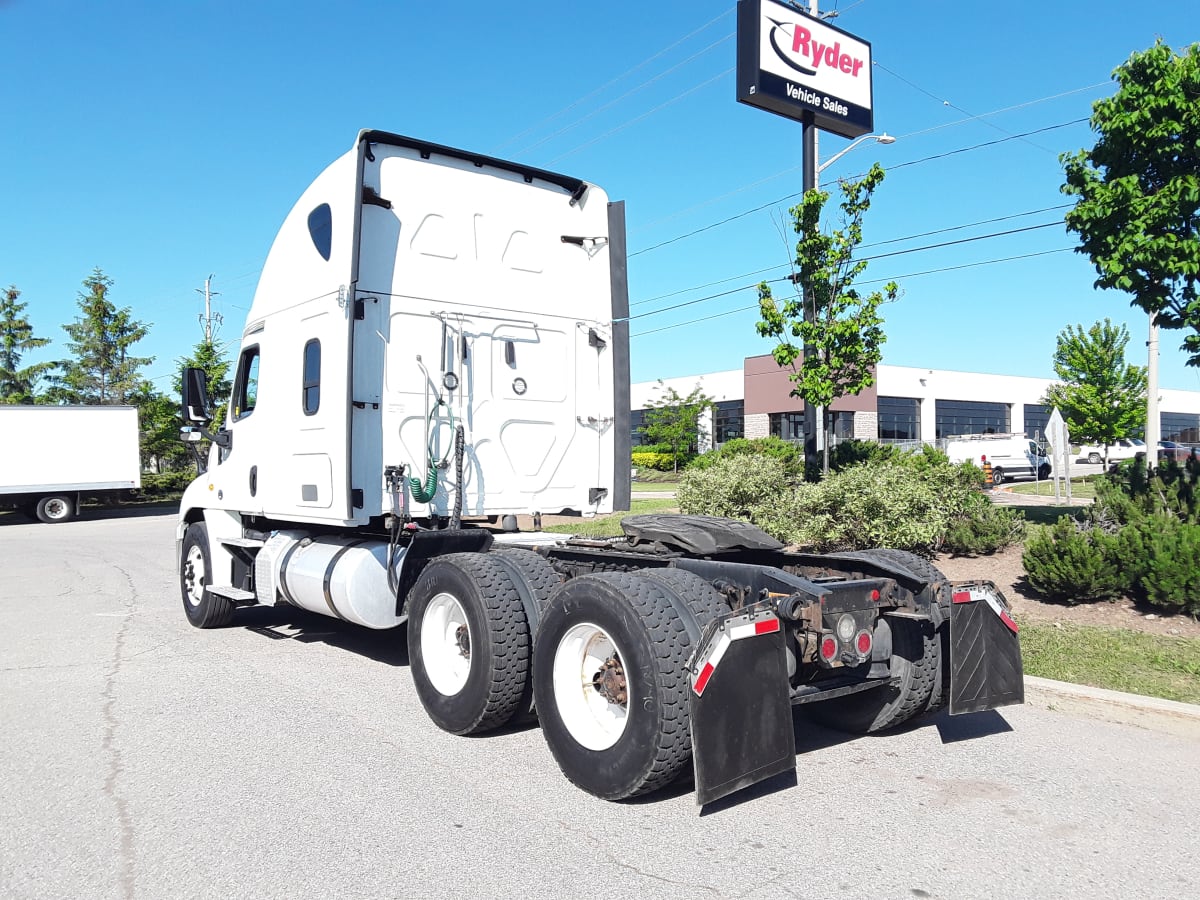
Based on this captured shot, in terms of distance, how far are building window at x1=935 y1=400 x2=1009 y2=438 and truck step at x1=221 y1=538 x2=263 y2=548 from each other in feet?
183

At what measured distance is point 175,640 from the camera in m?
8.72

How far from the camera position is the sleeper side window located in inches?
327

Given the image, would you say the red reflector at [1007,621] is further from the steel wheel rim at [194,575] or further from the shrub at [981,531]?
the steel wheel rim at [194,575]

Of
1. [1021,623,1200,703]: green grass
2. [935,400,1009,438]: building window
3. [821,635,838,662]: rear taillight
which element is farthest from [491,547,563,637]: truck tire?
[935,400,1009,438]: building window

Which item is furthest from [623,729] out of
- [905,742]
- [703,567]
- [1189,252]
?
[1189,252]

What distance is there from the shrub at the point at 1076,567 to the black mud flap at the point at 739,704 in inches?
218

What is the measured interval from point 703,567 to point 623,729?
99 centimetres

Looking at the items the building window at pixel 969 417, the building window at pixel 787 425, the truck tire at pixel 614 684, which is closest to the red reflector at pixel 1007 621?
the truck tire at pixel 614 684

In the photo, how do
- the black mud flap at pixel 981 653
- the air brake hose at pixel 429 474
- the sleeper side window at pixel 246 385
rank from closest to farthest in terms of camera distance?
the black mud flap at pixel 981 653 < the air brake hose at pixel 429 474 < the sleeper side window at pixel 246 385

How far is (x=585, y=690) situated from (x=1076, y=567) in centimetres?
584

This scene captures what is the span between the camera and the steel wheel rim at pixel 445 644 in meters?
5.81

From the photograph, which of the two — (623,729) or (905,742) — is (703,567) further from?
(905,742)

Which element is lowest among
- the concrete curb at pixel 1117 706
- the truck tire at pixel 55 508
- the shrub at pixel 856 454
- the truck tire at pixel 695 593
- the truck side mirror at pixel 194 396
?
the concrete curb at pixel 1117 706

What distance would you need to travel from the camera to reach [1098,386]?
37250 millimetres
